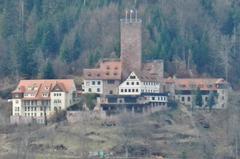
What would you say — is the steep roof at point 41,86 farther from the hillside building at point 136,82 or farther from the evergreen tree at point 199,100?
the evergreen tree at point 199,100

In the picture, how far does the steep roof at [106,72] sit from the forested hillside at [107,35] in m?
3.91

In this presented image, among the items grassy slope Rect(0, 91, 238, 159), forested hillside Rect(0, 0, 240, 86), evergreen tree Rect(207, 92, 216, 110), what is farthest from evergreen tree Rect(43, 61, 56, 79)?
evergreen tree Rect(207, 92, 216, 110)

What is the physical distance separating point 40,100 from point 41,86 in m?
1.47

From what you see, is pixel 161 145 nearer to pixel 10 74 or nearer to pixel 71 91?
pixel 71 91

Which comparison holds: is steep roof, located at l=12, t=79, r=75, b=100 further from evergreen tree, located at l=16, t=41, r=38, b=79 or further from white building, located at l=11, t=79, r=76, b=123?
evergreen tree, located at l=16, t=41, r=38, b=79

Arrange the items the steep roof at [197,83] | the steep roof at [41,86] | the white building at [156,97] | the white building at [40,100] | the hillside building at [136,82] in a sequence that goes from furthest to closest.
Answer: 1. the steep roof at [197,83]
2. the steep roof at [41,86]
3. the hillside building at [136,82]
4. the white building at [156,97]
5. the white building at [40,100]

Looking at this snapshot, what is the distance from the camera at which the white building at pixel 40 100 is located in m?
119

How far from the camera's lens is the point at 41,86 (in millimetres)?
120625

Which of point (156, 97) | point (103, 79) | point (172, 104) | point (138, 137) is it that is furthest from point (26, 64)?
point (138, 137)

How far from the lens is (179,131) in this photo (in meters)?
116

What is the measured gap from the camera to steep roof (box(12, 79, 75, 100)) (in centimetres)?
11981

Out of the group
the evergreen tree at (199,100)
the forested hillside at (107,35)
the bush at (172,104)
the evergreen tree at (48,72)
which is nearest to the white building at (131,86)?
the bush at (172,104)

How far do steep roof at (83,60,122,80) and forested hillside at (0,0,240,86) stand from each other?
12.8 ft

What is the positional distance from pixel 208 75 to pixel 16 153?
897 inches
